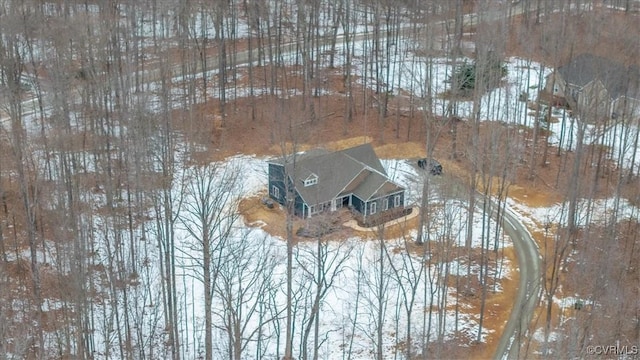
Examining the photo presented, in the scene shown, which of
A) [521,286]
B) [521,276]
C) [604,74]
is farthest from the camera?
[604,74]

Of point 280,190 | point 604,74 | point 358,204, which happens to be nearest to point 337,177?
point 358,204

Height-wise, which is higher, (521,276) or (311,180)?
(311,180)

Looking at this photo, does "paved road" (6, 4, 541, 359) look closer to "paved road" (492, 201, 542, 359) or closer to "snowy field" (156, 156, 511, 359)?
"paved road" (492, 201, 542, 359)

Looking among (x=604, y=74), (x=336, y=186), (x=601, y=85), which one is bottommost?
(x=336, y=186)

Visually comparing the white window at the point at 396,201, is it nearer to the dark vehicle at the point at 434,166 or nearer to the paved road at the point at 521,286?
the dark vehicle at the point at 434,166

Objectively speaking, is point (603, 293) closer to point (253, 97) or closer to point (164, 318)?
point (164, 318)

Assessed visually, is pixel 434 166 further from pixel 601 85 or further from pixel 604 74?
pixel 604 74
